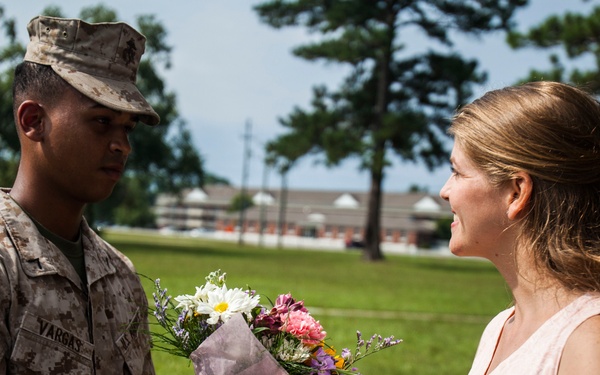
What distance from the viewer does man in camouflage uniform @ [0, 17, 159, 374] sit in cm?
255

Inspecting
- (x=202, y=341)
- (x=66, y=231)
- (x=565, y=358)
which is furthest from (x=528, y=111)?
(x=66, y=231)

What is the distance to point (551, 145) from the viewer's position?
8.73 ft

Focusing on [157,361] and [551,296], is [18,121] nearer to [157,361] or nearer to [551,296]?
[551,296]

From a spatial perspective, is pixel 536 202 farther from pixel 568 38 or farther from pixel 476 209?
pixel 568 38

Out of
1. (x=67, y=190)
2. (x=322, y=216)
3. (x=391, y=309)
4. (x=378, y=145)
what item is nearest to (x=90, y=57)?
(x=67, y=190)

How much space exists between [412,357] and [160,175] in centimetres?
4017

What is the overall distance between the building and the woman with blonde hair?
10029cm

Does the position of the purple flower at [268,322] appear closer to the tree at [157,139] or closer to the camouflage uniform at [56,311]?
the camouflage uniform at [56,311]

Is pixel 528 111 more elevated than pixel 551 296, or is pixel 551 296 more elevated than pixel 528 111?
pixel 528 111

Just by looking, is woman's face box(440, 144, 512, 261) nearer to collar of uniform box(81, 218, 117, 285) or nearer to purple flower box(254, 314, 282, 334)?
purple flower box(254, 314, 282, 334)

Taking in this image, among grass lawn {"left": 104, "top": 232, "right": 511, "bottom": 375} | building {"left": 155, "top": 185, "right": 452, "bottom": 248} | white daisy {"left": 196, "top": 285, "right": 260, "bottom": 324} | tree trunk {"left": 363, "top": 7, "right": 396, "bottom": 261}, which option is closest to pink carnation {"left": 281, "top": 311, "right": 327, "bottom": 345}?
white daisy {"left": 196, "top": 285, "right": 260, "bottom": 324}

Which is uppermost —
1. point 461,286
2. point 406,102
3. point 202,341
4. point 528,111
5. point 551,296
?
point 406,102

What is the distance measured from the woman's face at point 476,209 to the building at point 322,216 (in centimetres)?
10021

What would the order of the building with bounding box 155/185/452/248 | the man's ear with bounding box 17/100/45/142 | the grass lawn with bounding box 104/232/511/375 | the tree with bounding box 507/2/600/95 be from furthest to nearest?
the building with bounding box 155/185/452/248, the tree with bounding box 507/2/600/95, the grass lawn with bounding box 104/232/511/375, the man's ear with bounding box 17/100/45/142
